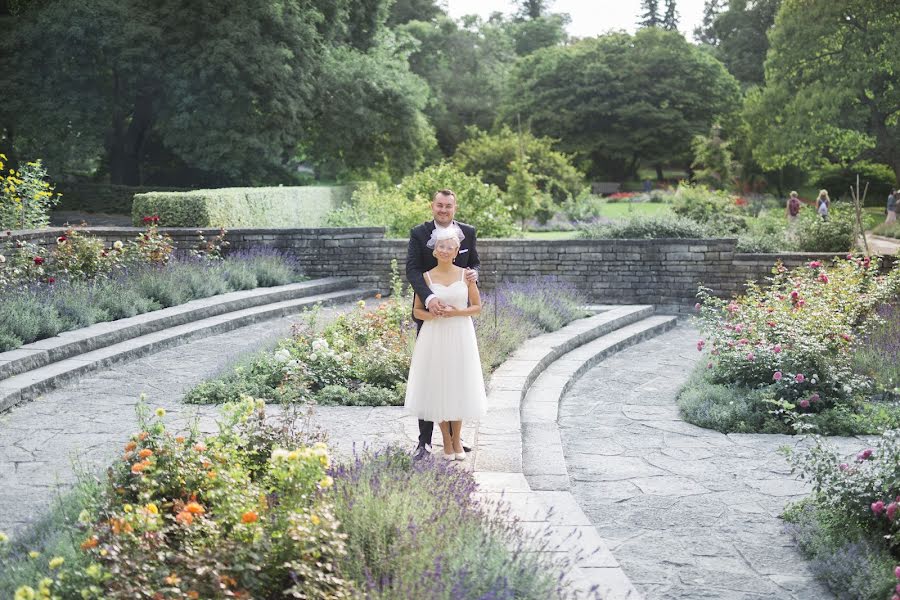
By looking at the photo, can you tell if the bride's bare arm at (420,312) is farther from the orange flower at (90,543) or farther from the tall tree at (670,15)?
the tall tree at (670,15)

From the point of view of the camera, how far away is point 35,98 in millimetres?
Answer: 24750

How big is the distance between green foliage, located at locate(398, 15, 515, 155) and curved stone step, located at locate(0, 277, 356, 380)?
32952mm

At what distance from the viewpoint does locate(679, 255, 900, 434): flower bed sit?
7336 millimetres

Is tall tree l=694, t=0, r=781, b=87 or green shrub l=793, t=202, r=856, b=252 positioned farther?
tall tree l=694, t=0, r=781, b=87

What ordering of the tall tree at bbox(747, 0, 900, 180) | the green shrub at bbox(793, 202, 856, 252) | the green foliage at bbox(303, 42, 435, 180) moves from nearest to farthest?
1. the green shrub at bbox(793, 202, 856, 252)
2. the green foliage at bbox(303, 42, 435, 180)
3. the tall tree at bbox(747, 0, 900, 180)

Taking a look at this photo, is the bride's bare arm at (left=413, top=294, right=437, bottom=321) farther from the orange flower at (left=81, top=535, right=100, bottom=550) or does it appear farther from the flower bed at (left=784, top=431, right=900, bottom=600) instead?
the orange flower at (left=81, top=535, right=100, bottom=550)

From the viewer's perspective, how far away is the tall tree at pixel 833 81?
31109 mm

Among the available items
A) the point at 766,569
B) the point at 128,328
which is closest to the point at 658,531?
the point at 766,569

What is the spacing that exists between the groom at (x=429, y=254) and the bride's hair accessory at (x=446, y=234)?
3 centimetres

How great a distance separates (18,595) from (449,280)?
10.7ft

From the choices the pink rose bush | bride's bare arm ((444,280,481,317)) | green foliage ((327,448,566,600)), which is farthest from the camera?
the pink rose bush

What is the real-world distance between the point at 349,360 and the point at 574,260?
269 inches

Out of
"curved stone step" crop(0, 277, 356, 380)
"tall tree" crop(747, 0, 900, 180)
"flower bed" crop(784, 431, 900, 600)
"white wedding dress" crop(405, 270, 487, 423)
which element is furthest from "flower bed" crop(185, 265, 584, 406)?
"tall tree" crop(747, 0, 900, 180)

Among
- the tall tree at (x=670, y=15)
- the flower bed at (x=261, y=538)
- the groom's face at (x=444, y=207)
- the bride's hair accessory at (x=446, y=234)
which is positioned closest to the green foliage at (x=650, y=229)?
the bride's hair accessory at (x=446, y=234)
